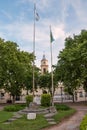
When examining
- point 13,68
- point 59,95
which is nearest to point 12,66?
point 13,68

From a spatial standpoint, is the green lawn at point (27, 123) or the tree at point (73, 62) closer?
the green lawn at point (27, 123)

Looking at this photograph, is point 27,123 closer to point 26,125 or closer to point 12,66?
point 26,125

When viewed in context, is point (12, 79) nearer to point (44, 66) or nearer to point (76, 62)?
point (76, 62)

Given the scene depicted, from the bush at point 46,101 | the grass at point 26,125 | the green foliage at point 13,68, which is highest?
the green foliage at point 13,68

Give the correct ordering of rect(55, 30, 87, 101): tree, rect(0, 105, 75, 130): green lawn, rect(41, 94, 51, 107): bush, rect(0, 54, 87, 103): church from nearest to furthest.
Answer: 1. rect(0, 105, 75, 130): green lawn
2. rect(41, 94, 51, 107): bush
3. rect(55, 30, 87, 101): tree
4. rect(0, 54, 87, 103): church

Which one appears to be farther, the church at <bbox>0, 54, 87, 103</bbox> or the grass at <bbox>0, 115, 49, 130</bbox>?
the church at <bbox>0, 54, 87, 103</bbox>

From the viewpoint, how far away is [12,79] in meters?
50.2

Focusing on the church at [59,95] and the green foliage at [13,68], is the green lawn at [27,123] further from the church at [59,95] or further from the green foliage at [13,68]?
the church at [59,95]

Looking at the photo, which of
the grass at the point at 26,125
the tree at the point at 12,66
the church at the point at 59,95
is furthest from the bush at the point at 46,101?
the church at the point at 59,95

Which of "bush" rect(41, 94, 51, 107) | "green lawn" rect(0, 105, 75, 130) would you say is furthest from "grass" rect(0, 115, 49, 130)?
"bush" rect(41, 94, 51, 107)

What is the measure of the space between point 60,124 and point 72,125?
45.7 inches

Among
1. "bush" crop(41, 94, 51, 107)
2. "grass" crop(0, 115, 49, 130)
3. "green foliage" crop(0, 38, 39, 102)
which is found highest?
"green foliage" crop(0, 38, 39, 102)

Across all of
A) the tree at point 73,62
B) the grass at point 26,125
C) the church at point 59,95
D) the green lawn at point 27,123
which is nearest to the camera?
the grass at point 26,125

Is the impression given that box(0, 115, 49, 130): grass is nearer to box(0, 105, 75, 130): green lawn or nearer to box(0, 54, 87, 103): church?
box(0, 105, 75, 130): green lawn
